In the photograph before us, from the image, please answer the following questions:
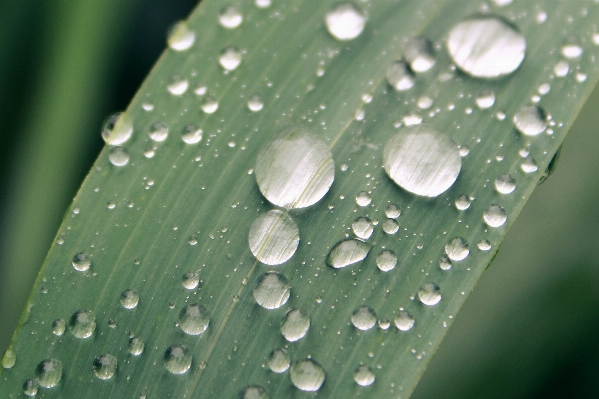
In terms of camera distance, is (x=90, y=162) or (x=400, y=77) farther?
(x=90, y=162)

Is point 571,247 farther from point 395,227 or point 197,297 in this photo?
point 197,297

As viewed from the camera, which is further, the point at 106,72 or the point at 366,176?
the point at 106,72

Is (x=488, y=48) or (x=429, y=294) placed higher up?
(x=488, y=48)


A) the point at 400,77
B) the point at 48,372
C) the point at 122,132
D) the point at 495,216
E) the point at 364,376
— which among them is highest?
the point at 400,77

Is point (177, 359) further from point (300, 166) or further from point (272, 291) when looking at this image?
point (300, 166)

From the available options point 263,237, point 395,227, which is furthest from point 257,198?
point 395,227

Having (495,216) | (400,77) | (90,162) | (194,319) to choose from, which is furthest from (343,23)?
(90,162)
